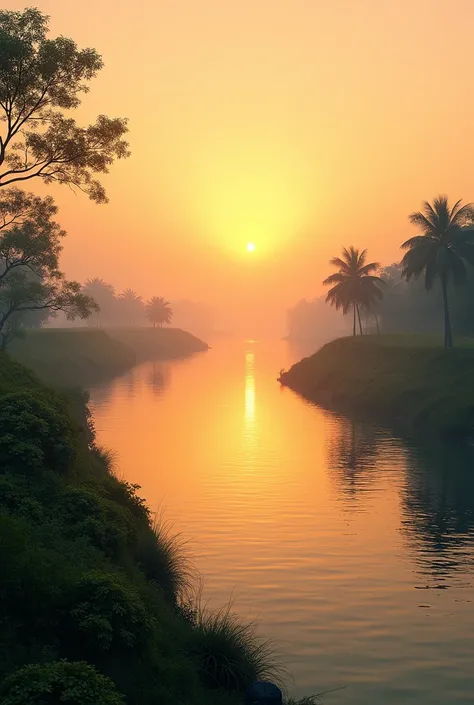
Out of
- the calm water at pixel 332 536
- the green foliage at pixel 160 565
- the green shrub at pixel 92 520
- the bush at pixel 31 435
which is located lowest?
the calm water at pixel 332 536

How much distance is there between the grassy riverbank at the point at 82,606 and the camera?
13.4 meters

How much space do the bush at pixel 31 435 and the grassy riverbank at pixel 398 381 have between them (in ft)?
148

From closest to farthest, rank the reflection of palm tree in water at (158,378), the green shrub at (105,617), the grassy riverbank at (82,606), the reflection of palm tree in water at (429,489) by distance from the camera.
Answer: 1. the grassy riverbank at (82,606)
2. the green shrub at (105,617)
3. the reflection of palm tree in water at (429,489)
4. the reflection of palm tree in water at (158,378)

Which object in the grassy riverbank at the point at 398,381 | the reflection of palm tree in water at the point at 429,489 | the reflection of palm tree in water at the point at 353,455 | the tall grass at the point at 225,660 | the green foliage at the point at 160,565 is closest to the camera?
the tall grass at the point at 225,660

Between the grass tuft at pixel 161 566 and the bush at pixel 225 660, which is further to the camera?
the grass tuft at pixel 161 566

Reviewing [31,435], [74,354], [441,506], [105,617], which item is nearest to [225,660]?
[105,617]

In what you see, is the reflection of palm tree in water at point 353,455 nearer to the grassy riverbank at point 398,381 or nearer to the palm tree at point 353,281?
the grassy riverbank at point 398,381

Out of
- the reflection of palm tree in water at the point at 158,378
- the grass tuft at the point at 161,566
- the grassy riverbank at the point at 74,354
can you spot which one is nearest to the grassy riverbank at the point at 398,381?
the reflection of palm tree in water at the point at 158,378

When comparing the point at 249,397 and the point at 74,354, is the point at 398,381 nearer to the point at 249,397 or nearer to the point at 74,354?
the point at 249,397

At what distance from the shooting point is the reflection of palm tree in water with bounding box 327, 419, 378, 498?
44781 millimetres

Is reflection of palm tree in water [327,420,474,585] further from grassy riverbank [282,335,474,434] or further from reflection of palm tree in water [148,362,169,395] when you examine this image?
reflection of palm tree in water [148,362,169,395]

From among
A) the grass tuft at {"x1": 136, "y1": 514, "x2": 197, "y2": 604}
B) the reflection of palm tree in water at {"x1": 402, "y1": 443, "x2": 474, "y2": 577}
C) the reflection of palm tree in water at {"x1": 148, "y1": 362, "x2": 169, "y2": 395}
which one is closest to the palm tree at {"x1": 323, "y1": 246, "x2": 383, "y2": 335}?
the reflection of palm tree in water at {"x1": 148, "y1": 362, "x2": 169, "y2": 395}

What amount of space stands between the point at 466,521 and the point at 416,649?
1611 centimetres

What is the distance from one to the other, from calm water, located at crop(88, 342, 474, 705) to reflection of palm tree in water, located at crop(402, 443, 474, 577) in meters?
0.13
